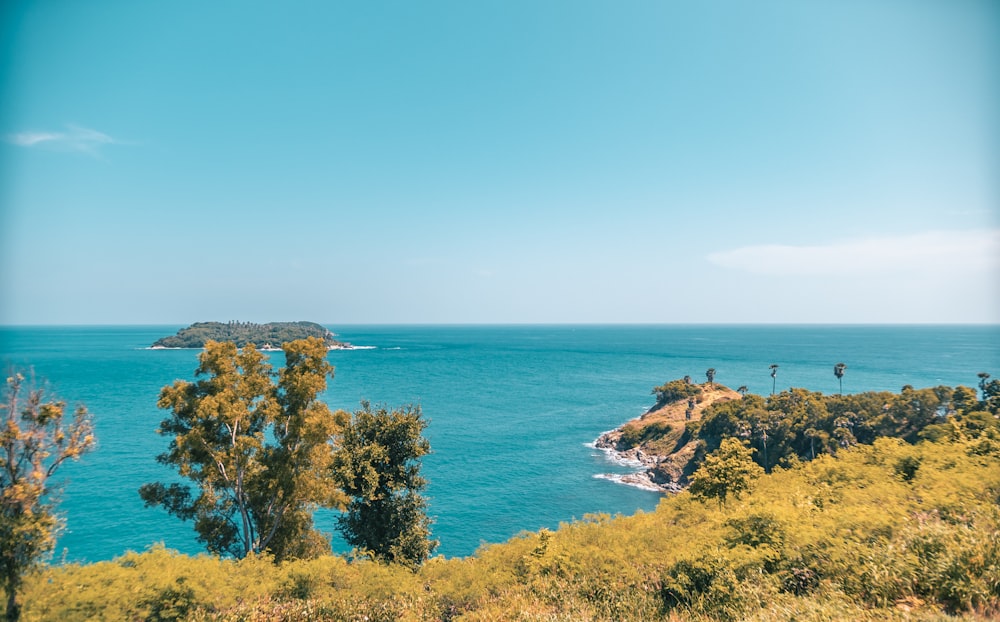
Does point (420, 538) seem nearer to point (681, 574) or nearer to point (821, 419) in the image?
point (681, 574)

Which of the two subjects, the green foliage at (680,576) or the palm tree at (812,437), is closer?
the green foliage at (680,576)

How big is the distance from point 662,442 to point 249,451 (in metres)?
76.4

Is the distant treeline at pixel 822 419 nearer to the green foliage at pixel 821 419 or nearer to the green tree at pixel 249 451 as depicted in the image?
the green foliage at pixel 821 419

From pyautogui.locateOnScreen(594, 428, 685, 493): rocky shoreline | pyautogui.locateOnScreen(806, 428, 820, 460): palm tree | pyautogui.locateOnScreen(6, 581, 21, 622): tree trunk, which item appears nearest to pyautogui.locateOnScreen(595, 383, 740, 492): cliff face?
pyautogui.locateOnScreen(594, 428, 685, 493): rocky shoreline

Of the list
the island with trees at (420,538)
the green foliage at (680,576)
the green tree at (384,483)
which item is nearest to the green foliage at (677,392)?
the island with trees at (420,538)

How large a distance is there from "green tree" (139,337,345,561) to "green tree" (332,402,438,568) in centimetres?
343

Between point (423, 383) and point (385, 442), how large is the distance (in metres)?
119

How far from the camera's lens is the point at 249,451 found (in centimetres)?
1969

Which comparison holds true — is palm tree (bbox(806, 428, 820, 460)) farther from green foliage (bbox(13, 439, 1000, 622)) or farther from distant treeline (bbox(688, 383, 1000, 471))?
green foliage (bbox(13, 439, 1000, 622))

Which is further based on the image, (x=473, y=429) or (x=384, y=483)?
(x=473, y=429)

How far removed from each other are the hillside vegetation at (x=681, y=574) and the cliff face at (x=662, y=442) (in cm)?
5143

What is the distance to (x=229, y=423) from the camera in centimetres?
1919

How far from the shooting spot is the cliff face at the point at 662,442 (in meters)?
68.5

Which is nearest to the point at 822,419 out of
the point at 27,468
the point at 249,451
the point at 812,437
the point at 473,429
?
the point at 812,437
